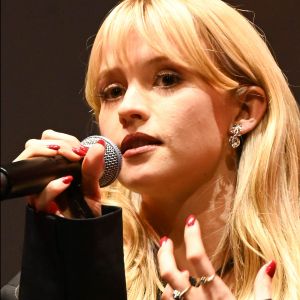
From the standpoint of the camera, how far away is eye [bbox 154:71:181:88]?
1207 mm

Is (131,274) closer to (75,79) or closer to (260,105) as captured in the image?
(260,105)

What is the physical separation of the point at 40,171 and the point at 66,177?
0.06 meters

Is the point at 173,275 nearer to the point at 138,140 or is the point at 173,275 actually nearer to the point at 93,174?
the point at 93,174

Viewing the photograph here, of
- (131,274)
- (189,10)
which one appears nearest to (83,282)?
(131,274)

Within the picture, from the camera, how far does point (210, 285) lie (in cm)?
91

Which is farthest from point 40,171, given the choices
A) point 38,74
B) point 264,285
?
point 38,74

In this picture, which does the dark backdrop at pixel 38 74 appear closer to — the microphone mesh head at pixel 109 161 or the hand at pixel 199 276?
the microphone mesh head at pixel 109 161

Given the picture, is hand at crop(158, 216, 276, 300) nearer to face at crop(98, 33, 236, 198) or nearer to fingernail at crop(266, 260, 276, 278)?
fingernail at crop(266, 260, 276, 278)

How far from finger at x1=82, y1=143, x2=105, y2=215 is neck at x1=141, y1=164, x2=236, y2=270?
280 millimetres

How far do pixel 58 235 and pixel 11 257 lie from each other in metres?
0.95

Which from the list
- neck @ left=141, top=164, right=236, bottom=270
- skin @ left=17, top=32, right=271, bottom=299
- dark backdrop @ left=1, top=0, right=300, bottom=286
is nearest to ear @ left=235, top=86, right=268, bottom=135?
skin @ left=17, top=32, right=271, bottom=299

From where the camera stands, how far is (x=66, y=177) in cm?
91

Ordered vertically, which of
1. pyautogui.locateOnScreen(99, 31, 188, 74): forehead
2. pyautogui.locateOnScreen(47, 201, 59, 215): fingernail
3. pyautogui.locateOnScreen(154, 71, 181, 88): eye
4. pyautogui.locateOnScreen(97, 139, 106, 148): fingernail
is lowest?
pyautogui.locateOnScreen(47, 201, 59, 215): fingernail

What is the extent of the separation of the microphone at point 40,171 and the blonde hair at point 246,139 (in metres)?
0.27
